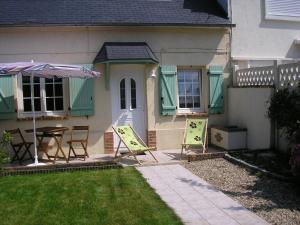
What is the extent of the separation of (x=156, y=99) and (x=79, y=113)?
2.33 m

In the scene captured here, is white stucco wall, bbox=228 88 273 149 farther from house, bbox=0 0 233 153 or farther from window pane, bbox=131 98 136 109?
window pane, bbox=131 98 136 109

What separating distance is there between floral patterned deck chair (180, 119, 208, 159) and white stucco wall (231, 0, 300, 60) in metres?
2.73

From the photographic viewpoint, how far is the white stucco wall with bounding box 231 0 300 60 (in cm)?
1304

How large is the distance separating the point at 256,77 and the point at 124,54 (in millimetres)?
3804

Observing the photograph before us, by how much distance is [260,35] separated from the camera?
13297mm

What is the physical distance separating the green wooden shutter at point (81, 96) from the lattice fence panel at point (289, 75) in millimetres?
5193

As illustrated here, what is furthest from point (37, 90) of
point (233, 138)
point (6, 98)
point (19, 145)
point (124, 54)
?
point (233, 138)

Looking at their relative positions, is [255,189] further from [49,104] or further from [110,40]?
[49,104]

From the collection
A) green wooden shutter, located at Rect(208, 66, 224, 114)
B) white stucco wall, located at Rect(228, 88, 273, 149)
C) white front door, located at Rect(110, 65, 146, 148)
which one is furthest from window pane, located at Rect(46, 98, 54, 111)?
white stucco wall, located at Rect(228, 88, 273, 149)

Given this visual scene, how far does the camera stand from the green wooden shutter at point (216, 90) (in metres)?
12.8

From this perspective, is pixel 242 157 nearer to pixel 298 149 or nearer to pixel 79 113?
pixel 298 149

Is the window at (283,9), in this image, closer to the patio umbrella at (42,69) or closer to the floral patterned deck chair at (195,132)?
the floral patterned deck chair at (195,132)

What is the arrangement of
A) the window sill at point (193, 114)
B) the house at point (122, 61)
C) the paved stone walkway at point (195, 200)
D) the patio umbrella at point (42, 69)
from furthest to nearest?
the window sill at point (193, 114)
the house at point (122, 61)
the patio umbrella at point (42, 69)
the paved stone walkway at point (195, 200)

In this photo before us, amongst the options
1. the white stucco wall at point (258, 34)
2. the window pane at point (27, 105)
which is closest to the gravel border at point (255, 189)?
the white stucco wall at point (258, 34)
